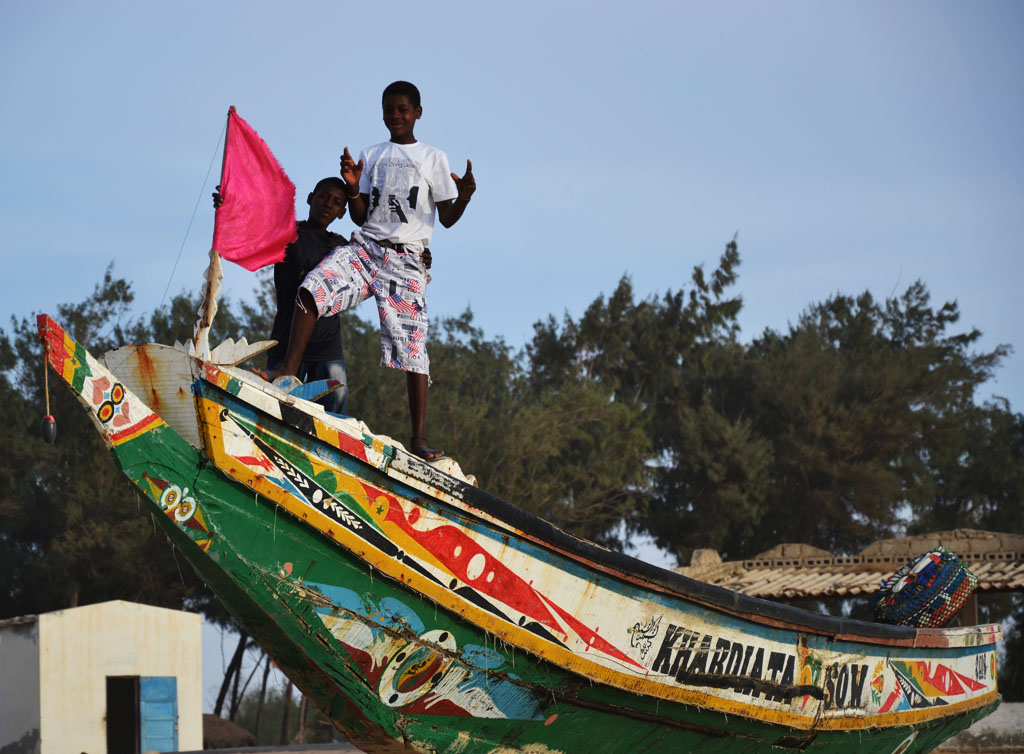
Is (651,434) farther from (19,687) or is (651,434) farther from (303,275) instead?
(303,275)

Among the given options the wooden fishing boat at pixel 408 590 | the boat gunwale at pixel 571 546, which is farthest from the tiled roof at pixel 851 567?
the wooden fishing boat at pixel 408 590

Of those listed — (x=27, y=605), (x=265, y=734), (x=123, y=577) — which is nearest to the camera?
(x=123, y=577)

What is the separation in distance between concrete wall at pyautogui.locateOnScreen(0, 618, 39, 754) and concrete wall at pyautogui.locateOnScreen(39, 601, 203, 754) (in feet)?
0.46

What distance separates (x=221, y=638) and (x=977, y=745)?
55.3ft

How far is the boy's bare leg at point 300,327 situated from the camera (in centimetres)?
437

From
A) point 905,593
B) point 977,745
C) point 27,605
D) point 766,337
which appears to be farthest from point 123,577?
point 766,337

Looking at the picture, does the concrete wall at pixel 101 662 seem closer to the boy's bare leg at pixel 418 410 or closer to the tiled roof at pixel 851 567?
the tiled roof at pixel 851 567

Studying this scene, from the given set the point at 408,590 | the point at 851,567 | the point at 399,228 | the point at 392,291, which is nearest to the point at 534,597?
the point at 408,590

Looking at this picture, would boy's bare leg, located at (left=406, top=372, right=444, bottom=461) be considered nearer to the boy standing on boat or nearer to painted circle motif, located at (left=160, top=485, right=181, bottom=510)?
the boy standing on boat

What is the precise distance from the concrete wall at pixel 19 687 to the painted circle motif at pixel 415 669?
10.2 m

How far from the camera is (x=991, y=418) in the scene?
2983cm

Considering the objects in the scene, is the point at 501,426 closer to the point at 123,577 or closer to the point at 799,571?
the point at 123,577

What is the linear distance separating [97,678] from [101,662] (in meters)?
0.21

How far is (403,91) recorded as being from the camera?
489 cm
